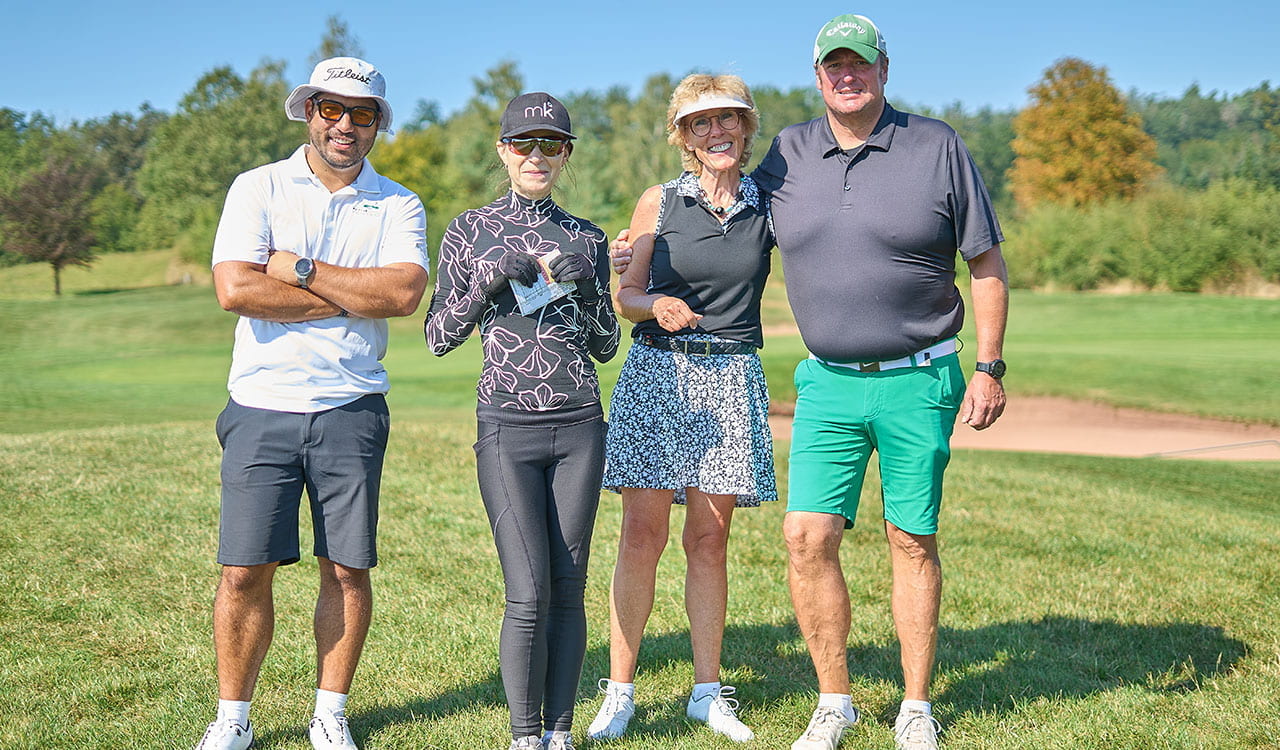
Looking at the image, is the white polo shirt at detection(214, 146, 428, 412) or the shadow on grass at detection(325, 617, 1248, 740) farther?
the shadow on grass at detection(325, 617, 1248, 740)

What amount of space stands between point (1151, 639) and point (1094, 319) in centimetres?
2256

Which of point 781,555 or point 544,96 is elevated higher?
point 544,96

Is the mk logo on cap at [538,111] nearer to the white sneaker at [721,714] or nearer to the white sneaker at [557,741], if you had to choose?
the white sneaker at [557,741]

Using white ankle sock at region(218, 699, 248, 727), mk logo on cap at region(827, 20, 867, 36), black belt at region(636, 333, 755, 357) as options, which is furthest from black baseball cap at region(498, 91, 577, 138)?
white ankle sock at region(218, 699, 248, 727)

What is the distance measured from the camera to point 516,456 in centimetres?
358

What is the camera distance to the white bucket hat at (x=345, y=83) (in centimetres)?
370

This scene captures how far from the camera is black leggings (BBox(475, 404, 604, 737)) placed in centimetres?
358

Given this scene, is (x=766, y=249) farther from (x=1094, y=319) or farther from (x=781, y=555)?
(x=1094, y=319)

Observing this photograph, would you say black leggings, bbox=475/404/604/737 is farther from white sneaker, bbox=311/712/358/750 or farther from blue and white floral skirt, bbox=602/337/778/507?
white sneaker, bbox=311/712/358/750

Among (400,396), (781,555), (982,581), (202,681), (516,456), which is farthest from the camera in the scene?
(400,396)

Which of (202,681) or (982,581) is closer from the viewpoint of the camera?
(202,681)

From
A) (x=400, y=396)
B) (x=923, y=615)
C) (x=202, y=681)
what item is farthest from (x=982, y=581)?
(x=400, y=396)

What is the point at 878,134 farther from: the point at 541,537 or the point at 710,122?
the point at 541,537

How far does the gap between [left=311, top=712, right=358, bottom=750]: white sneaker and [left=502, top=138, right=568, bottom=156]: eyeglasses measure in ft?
6.63
